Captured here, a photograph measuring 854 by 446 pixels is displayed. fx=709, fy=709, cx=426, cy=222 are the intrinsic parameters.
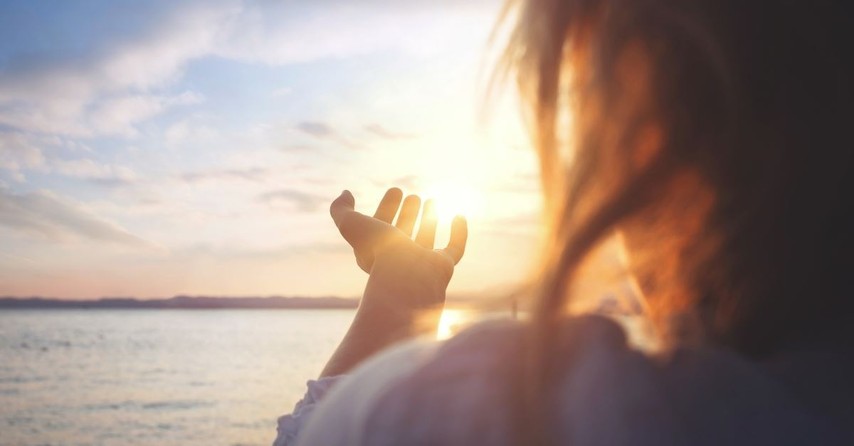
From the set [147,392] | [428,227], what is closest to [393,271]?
[428,227]

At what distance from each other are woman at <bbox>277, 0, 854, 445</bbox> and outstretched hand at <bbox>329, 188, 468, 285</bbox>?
0.88 meters

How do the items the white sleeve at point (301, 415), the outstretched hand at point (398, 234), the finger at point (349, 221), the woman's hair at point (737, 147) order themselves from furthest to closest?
the finger at point (349, 221) → the outstretched hand at point (398, 234) → the white sleeve at point (301, 415) → the woman's hair at point (737, 147)

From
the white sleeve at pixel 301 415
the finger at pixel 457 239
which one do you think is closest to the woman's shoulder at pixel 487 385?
the white sleeve at pixel 301 415

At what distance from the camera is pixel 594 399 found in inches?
24.3

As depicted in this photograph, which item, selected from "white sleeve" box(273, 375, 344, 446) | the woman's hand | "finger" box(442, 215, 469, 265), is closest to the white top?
"white sleeve" box(273, 375, 344, 446)

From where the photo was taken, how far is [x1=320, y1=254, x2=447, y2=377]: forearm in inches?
58.9

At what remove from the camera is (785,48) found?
0.74m

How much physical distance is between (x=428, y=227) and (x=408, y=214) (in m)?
0.09

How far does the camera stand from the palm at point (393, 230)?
5.67 feet

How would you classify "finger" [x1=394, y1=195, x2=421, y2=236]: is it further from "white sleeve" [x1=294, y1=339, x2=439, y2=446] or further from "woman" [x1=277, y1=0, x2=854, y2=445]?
"white sleeve" [x1=294, y1=339, x2=439, y2=446]

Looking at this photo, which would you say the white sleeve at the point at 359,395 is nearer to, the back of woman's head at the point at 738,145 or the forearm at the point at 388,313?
the back of woman's head at the point at 738,145

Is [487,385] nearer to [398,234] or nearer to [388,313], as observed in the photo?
[388,313]

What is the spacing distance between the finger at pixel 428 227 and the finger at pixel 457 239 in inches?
1.9

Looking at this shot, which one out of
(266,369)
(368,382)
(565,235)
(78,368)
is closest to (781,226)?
(565,235)
